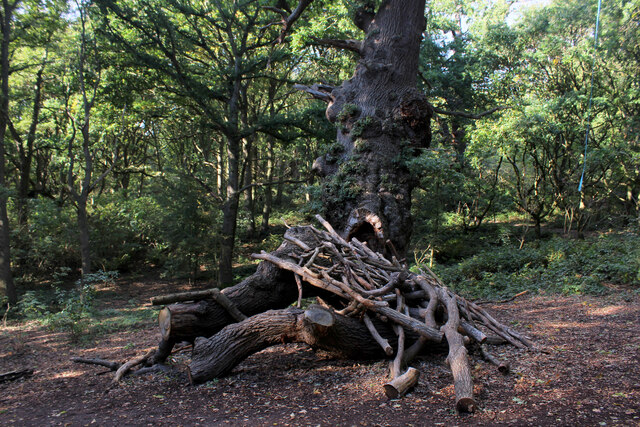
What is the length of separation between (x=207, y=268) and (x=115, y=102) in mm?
6213

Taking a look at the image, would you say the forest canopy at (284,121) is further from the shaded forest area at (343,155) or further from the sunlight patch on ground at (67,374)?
the sunlight patch on ground at (67,374)

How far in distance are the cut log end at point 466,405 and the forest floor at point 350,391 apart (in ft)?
0.20

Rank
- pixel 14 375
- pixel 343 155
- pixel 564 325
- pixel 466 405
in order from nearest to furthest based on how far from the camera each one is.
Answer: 1. pixel 466 405
2. pixel 14 375
3. pixel 564 325
4. pixel 343 155

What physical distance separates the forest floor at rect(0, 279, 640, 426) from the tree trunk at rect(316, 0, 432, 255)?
11.9 ft

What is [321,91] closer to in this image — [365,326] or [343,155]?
[343,155]

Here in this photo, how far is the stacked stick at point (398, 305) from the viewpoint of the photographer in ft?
13.1

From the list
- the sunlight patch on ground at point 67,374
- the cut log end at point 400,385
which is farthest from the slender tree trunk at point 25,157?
the cut log end at point 400,385

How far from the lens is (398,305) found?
191 inches

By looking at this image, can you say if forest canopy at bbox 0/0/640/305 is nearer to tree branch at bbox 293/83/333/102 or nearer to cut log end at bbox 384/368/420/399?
tree branch at bbox 293/83/333/102

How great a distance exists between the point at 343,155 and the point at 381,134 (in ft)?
3.25

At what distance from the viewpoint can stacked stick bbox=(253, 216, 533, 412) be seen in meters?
4.00

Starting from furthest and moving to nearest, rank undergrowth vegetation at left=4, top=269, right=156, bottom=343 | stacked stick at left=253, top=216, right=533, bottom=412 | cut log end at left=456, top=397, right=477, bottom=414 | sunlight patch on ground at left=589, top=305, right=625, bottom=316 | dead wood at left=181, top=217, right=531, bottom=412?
undergrowth vegetation at left=4, top=269, right=156, bottom=343 → sunlight patch on ground at left=589, top=305, right=625, bottom=316 → dead wood at left=181, top=217, right=531, bottom=412 → stacked stick at left=253, top=216, right=533, bottom=412 → cut log end at left=456, top=397, right=477, bottom=414

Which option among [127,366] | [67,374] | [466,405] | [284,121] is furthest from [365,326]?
[284,121]

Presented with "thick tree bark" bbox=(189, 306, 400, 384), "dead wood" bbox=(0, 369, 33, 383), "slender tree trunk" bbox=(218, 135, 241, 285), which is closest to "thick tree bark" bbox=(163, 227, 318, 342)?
"thick tree bark" bbox=(189, 306, 400, 384)
